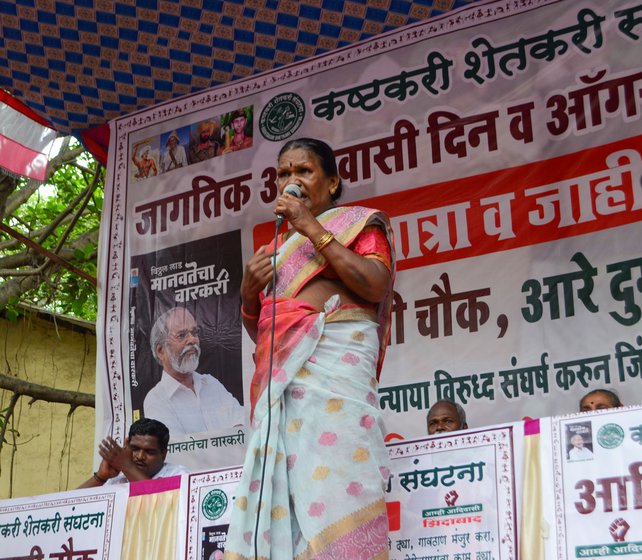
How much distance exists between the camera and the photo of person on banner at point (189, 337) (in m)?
5.86

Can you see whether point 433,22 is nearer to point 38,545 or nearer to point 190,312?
→ point 190,312

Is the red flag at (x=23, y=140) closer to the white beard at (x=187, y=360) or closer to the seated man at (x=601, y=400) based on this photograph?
the white beard at (x=187, y=360)

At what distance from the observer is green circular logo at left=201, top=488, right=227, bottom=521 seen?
12.5 ft

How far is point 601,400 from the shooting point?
4.63m

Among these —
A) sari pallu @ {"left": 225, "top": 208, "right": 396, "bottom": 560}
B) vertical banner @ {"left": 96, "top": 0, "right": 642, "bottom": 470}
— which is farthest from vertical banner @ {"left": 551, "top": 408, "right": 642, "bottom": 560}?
vertical banner @ {"left": 96, "top": 0, "right": 642, "bottom": 470}

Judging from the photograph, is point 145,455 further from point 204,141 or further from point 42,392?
point 42,392

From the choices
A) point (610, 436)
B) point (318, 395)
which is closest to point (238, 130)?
point (318, 395)

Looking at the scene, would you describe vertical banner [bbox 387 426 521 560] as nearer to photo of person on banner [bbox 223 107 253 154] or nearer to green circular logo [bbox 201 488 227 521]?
green circular logo [bbox 201 488 227 521]

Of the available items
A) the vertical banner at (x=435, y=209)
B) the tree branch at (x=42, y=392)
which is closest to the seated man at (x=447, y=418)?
the vertical banner at (x=435, y=209)

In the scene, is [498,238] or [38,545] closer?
[38,545]

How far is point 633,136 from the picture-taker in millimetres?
4902

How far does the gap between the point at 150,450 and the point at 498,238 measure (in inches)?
84.7

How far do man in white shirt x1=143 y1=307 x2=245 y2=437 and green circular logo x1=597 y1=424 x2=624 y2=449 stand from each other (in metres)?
2.94

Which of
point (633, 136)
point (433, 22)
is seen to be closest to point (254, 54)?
point (433, 22)
